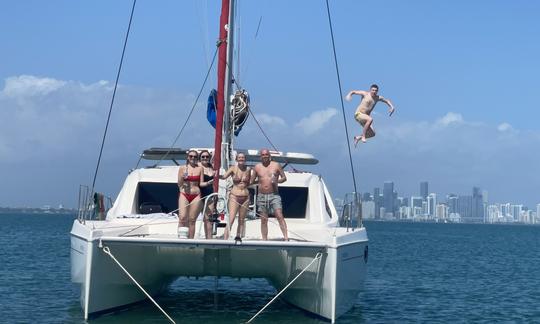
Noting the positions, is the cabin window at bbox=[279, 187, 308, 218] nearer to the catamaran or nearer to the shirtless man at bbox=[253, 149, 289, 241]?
the catamaran

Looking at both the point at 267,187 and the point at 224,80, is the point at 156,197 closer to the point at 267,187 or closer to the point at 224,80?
the point at 224,80

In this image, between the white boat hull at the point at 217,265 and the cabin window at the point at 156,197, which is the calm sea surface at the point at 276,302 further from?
the cabin window at the point at 156,197

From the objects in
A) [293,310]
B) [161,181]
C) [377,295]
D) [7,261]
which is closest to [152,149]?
[161,181]

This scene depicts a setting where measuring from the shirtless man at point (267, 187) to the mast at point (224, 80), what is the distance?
1.19m

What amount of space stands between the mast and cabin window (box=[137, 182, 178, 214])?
1.53 m

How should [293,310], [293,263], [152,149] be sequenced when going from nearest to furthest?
1. [293,263]
2. [293,310]
3. [152,149]

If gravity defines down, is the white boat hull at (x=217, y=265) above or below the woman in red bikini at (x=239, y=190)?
below

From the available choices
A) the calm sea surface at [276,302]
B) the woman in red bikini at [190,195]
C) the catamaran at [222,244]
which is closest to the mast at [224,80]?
the catamaran at [222,244]

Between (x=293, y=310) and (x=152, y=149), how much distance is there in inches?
162

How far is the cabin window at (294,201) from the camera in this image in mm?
12992

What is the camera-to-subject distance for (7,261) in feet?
82.0

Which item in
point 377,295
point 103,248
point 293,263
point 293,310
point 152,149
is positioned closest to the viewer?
point 103,248

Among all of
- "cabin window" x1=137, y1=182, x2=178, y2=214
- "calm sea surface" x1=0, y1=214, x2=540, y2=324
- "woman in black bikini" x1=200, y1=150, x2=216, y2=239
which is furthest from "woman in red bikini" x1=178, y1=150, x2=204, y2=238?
"cabin window" x1=137, y1=182, x2=178, y2=214

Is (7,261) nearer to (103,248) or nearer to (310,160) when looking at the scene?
(310,160)
